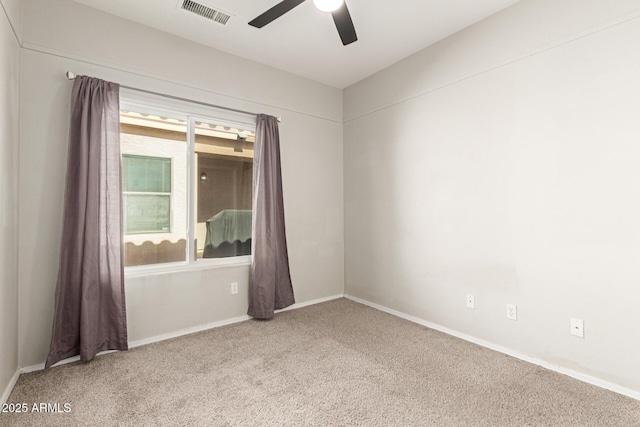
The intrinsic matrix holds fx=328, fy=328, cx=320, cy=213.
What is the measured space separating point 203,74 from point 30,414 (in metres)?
2.77

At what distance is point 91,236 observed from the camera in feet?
7.88

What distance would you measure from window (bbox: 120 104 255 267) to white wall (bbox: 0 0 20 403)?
0.69 metres

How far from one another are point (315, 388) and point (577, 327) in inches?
70.8

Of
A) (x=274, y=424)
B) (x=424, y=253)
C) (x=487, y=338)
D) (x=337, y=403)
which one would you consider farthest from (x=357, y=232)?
(x=274, y=424)

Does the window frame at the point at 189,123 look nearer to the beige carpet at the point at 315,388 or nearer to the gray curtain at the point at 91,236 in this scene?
the gray curtain at the point at 91,236

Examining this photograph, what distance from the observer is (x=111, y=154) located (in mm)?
2514

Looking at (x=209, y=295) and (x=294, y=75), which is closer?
(x=209, y=295)

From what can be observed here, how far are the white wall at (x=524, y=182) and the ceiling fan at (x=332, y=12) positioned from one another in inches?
50.2

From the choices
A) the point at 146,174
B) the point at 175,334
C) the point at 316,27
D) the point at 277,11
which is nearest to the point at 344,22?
the point at 277,11

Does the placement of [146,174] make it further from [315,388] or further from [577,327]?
[577,327]

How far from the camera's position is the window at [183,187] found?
110 inches

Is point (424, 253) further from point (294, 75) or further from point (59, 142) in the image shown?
point (59, 142)

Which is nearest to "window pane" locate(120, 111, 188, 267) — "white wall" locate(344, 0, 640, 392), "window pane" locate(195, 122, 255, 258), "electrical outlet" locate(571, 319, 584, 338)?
"window pane" locate(195, 122, 255, 258)

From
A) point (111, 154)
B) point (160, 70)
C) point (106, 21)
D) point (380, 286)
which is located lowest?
point (380, 286)
